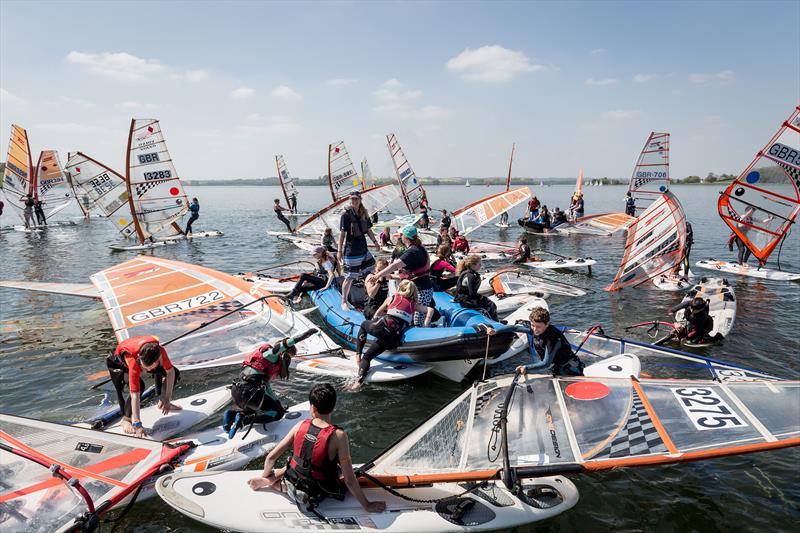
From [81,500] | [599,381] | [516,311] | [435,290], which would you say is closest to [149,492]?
[81,500]

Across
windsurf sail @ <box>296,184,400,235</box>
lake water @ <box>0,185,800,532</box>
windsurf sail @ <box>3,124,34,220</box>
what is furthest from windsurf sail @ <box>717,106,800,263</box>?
windsurf sail @ <box>3,124,34,220</box>

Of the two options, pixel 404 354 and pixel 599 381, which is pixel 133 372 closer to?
pixel 404 354

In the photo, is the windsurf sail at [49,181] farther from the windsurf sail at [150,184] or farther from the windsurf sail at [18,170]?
the windsurf sail at [150,184]

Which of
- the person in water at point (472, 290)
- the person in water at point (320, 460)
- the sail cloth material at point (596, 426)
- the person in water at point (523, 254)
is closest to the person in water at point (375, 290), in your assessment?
the person in water at point (472, 290)

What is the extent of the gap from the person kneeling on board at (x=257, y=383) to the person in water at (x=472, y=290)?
12.5 feet

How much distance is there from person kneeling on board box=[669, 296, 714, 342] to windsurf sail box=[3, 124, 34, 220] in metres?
38.9

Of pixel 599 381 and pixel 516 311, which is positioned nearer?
pixel 599 381

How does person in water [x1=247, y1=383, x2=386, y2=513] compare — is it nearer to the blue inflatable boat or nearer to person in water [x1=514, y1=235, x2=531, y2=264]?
the blue inflatable boat

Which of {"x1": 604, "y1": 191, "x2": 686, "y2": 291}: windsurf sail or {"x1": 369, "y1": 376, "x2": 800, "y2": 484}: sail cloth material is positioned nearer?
{"x1": 369, "y1": 376, "x2": 800, "y2": 484}: sail cloth material

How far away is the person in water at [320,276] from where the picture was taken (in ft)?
36.6

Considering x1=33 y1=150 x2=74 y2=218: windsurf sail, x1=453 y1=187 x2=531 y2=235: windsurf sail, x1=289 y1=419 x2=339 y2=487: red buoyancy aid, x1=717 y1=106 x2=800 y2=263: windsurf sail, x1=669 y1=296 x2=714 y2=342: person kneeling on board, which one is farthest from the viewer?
x1=33 y1=150 x2=74 y2=218: windsurf sail

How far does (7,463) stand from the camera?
181 inches

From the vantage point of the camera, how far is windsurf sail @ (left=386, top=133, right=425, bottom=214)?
28.1m

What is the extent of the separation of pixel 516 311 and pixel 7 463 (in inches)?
383
